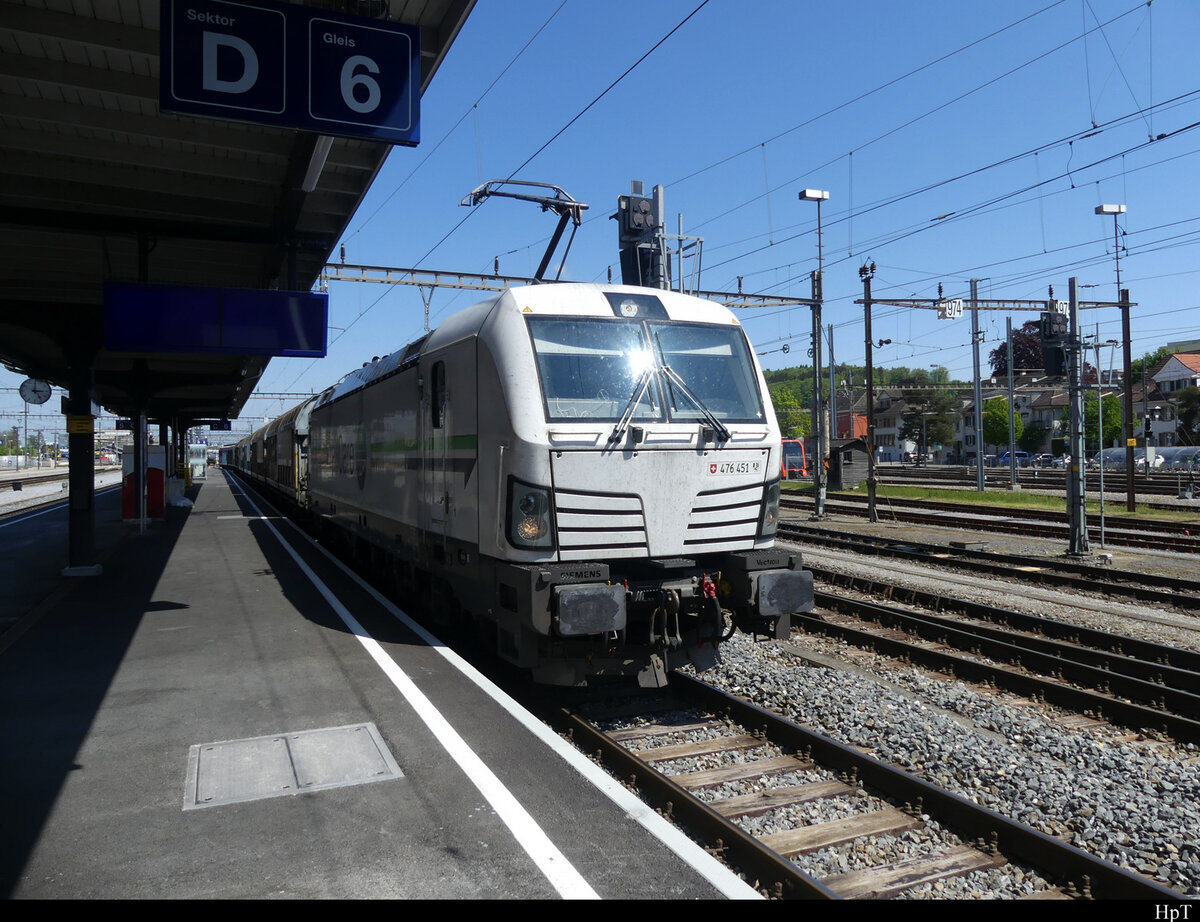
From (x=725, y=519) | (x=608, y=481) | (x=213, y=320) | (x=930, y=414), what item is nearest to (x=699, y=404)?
(x=725, y=519)

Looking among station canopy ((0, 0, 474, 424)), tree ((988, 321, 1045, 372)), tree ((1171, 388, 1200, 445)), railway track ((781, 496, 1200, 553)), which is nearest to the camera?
station canopy ((0, 0, 474, 424))

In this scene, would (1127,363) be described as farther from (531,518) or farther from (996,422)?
(996,422)

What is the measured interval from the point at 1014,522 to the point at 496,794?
19.4m

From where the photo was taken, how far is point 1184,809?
16.2ft

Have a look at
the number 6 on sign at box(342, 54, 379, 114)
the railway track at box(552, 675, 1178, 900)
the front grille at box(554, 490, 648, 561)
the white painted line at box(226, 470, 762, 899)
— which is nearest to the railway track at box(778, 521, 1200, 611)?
the railway track at box(552, 675, 1178, 900)

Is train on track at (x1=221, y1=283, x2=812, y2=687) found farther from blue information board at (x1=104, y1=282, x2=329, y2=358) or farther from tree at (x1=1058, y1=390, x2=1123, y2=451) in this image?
tree at (x1=1058, y1=390, x2=1123, y2=451)

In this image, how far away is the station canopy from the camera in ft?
21.8

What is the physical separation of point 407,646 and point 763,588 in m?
3.37

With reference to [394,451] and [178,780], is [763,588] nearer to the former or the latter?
[178,780]

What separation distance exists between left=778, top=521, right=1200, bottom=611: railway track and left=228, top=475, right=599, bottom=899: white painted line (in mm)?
10267

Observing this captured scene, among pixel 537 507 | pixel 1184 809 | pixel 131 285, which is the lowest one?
pixel 1184 809

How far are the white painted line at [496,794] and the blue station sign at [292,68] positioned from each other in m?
4.15
